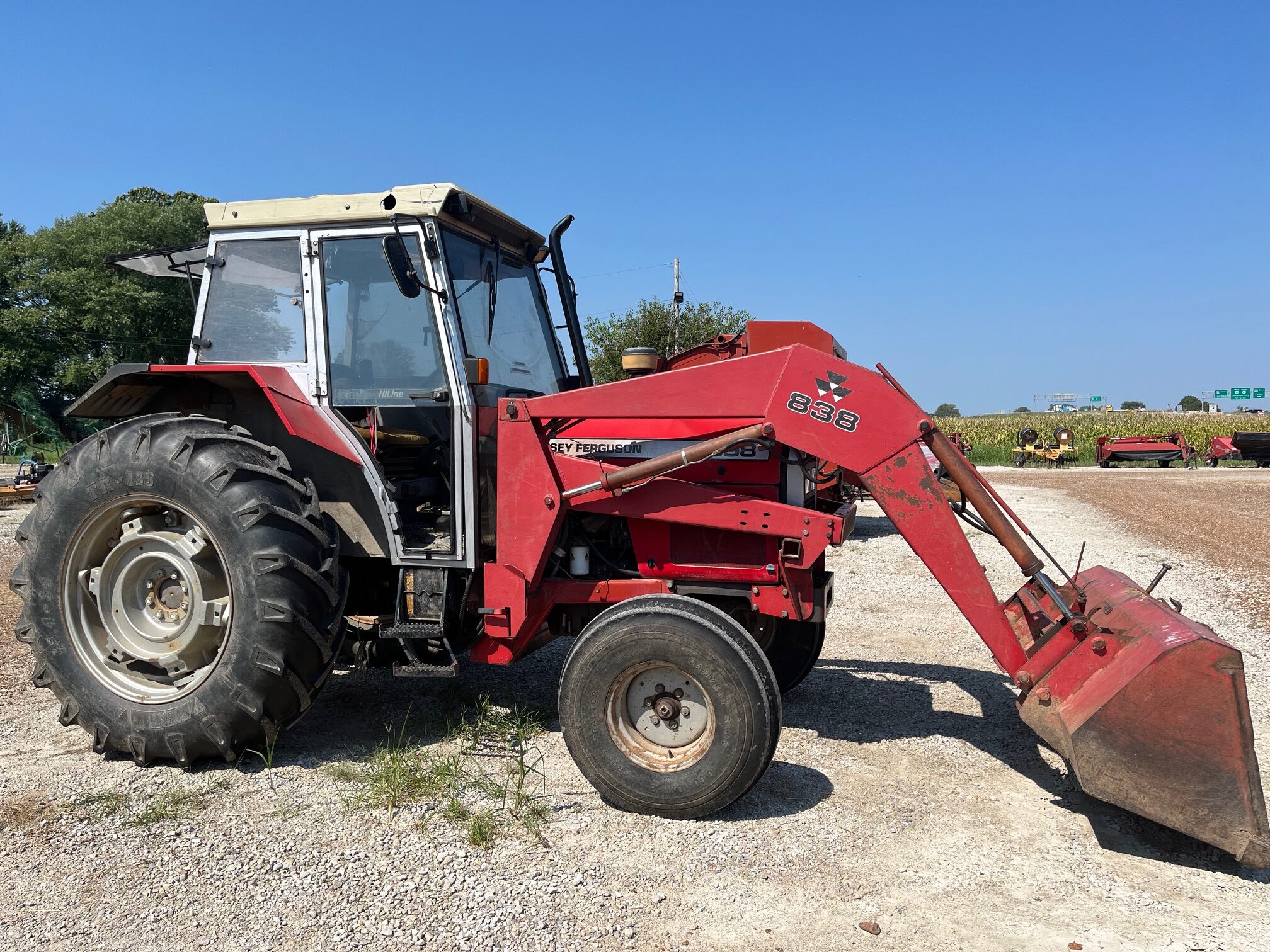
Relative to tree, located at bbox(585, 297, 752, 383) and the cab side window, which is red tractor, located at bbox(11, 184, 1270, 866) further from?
tree, located at bbox(585, 297, 752, 383)

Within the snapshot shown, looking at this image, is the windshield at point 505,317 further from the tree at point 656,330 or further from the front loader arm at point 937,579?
the tree at point 656,330

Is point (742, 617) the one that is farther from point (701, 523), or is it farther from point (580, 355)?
point (580, 355)

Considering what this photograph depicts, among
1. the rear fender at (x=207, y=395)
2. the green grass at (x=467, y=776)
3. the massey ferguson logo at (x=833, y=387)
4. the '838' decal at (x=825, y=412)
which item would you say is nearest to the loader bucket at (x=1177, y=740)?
the '838' decal at (x=825, y=412)

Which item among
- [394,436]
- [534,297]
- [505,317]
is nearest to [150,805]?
[394,436]

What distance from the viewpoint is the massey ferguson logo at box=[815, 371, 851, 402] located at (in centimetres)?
377

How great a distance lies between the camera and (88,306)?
30.6 m

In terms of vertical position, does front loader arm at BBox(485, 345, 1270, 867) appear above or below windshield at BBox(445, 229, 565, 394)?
below

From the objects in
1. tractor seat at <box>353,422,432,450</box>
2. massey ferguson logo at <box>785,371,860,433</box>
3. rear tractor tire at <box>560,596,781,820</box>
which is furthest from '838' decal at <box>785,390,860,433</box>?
tractor seat at <box>353,422,432,450</box>

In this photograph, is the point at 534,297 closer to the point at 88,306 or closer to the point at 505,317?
the point at 505,317

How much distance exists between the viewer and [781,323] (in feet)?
32.2

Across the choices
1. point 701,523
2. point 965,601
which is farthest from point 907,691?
point 701,523

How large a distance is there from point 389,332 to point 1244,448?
32.7m

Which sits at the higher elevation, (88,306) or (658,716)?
(88,306)

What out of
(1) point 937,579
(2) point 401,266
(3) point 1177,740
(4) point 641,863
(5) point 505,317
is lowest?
(4) point 641,863
